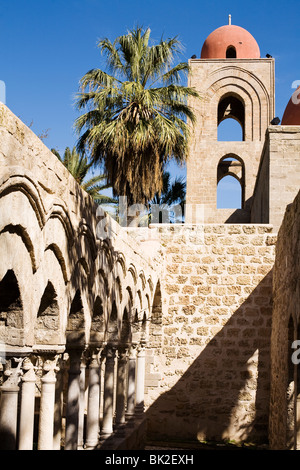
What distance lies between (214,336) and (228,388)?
1056 millimetres

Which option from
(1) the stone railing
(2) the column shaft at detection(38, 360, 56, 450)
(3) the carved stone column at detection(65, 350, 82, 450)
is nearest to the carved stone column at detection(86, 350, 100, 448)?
(1) the stone railing

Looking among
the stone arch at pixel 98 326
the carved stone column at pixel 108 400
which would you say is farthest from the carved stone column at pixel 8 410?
the carved stone column at pixel 108 400

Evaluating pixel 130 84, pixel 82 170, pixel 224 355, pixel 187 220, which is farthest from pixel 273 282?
pixel 82 170

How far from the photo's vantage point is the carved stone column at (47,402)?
4.94 metres

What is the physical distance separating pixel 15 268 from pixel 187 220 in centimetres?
1615

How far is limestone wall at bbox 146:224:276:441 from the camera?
12.5 metres

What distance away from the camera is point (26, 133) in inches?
155

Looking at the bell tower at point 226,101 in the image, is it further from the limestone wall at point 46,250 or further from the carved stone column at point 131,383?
the limestone wall at point 46,250

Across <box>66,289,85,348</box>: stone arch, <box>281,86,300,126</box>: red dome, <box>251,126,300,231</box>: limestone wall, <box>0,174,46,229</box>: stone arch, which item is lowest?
<box>66,289,85,348</box>: stone arch

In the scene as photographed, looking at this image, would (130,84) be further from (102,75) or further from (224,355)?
(224,355)

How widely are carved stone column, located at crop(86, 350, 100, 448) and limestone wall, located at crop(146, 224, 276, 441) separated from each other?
18.6 ft

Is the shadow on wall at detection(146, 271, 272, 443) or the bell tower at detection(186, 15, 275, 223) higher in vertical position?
the bell tower at detection(186, 15, 275, 223)
